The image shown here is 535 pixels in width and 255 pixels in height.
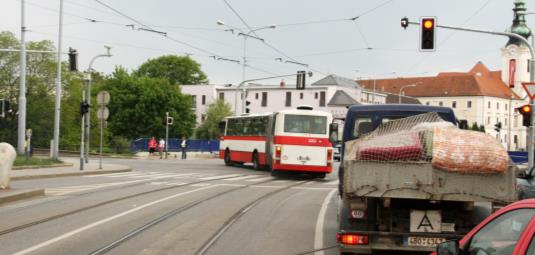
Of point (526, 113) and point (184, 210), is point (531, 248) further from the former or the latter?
point (526, 113)

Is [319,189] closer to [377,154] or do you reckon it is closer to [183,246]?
[183,246]

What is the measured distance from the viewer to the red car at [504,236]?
3.65 m

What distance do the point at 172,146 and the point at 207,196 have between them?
1786 inches

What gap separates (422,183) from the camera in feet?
23.1

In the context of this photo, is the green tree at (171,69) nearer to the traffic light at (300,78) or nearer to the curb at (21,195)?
the traffic light at (300,78)

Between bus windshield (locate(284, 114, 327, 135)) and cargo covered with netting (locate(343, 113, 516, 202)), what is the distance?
19.0 meters

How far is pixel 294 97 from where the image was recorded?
93.7m

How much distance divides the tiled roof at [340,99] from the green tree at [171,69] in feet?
82.8

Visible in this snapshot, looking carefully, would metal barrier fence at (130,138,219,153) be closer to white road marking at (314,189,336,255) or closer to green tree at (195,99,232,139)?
green tree at (195,99,232,139)

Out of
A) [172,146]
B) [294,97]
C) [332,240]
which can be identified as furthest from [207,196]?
[294,97]

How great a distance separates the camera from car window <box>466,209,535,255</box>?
3861 mm

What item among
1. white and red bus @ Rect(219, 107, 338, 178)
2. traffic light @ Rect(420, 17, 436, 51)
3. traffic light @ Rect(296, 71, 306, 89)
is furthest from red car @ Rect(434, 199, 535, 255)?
traffic light @ Rect(296, 71, 306, 89)

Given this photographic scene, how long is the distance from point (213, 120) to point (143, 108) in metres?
9.61

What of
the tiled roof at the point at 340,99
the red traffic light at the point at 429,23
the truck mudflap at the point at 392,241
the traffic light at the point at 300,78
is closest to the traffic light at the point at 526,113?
the red traffic light at the point at 429,23
